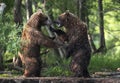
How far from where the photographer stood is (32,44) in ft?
34.0

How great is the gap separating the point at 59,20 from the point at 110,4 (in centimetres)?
913

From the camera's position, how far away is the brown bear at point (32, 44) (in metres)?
10.3

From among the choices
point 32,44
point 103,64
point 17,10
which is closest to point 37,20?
point 32,44

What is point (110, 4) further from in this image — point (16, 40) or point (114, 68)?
point (16, 40)

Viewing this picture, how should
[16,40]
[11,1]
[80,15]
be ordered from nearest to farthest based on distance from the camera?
[16,40] → [11,1] → [80,15]

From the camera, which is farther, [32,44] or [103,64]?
[103,64]

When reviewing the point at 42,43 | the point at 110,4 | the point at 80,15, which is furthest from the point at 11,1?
the point at 110,4

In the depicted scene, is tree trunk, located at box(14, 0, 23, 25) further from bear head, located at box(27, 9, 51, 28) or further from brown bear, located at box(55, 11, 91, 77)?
brown bear, located at box(55, 11, 91, 77)

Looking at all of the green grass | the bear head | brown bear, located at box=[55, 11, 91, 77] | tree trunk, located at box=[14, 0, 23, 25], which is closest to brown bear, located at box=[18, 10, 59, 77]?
the bear head

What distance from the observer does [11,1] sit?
13547 mm

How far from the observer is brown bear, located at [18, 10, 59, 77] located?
33.7ft

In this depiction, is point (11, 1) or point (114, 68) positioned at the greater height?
point (11, 1)

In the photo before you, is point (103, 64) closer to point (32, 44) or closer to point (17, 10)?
point (17, 10)

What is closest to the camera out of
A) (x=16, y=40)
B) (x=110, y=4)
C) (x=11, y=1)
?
(x=16, y=40)
